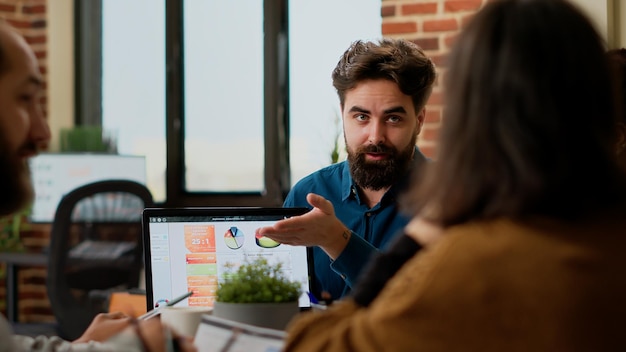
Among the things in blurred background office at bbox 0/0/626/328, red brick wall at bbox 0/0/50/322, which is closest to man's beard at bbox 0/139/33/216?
blurred background office at bbox 0/0/626/328

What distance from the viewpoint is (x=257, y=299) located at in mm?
1319

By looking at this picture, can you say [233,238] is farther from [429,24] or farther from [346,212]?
[429,24]

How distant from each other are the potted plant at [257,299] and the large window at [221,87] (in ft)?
9.65

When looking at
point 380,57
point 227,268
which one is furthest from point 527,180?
point 380,57

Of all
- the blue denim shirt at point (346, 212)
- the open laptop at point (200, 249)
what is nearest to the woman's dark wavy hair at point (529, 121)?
the open laptop at point (200, 249)

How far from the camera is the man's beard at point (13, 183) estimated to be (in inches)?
47.3

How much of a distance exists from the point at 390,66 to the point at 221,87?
8.85ft

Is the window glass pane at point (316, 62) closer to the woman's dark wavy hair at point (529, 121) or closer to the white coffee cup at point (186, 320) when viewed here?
the white coffee cup at point (186, 320)

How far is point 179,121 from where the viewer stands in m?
4.89

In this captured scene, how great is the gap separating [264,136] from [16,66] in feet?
11.4

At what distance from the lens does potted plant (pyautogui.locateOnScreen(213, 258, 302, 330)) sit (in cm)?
131

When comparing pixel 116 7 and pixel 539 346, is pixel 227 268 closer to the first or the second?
pixel 539 346

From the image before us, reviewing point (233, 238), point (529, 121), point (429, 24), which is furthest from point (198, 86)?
point (529, 121)

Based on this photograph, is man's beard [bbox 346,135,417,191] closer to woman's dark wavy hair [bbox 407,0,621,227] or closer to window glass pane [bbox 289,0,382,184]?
woman's dark wavy hair [bbox 407,0,621,227]
